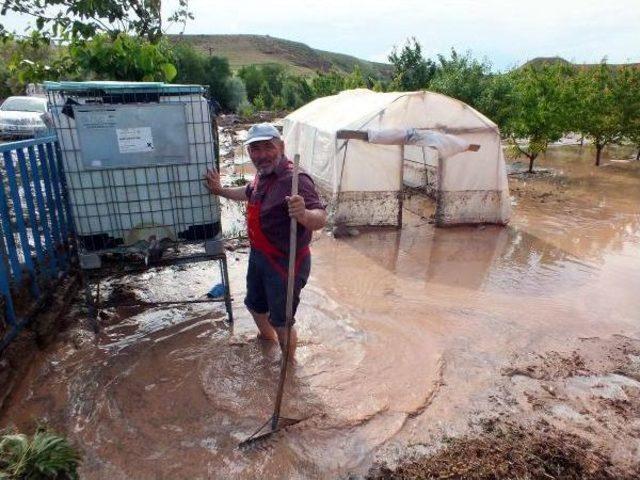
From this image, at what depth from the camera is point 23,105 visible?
614 inches

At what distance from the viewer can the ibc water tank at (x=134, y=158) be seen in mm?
3646

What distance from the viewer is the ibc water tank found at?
365 centimetres

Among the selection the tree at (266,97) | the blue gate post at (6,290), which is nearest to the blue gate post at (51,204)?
the blue gate post at (6,290)

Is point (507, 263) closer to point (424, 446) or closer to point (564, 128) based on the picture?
point (424, 446)

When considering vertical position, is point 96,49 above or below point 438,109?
above

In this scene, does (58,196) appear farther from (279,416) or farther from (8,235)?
(279,416)

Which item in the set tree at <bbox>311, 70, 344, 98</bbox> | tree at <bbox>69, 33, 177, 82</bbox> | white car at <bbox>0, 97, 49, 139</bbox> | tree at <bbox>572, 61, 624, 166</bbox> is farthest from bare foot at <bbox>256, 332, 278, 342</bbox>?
tree at <bbox>311, 70, 344, 98</bbox>

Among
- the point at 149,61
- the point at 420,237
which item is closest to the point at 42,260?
the point at 149,61

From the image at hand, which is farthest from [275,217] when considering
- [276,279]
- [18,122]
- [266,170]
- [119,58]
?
[18,122]

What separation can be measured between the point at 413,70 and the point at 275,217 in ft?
69.0

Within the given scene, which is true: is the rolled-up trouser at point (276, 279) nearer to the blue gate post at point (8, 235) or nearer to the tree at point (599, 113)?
the blue gate post at point (8, 235)

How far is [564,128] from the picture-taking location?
14.6 m

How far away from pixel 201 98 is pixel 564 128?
555 inches

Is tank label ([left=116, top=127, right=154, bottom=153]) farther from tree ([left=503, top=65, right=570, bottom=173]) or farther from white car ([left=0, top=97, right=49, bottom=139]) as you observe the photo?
tree ([left=503, top=65, right=570, bottom=173])
